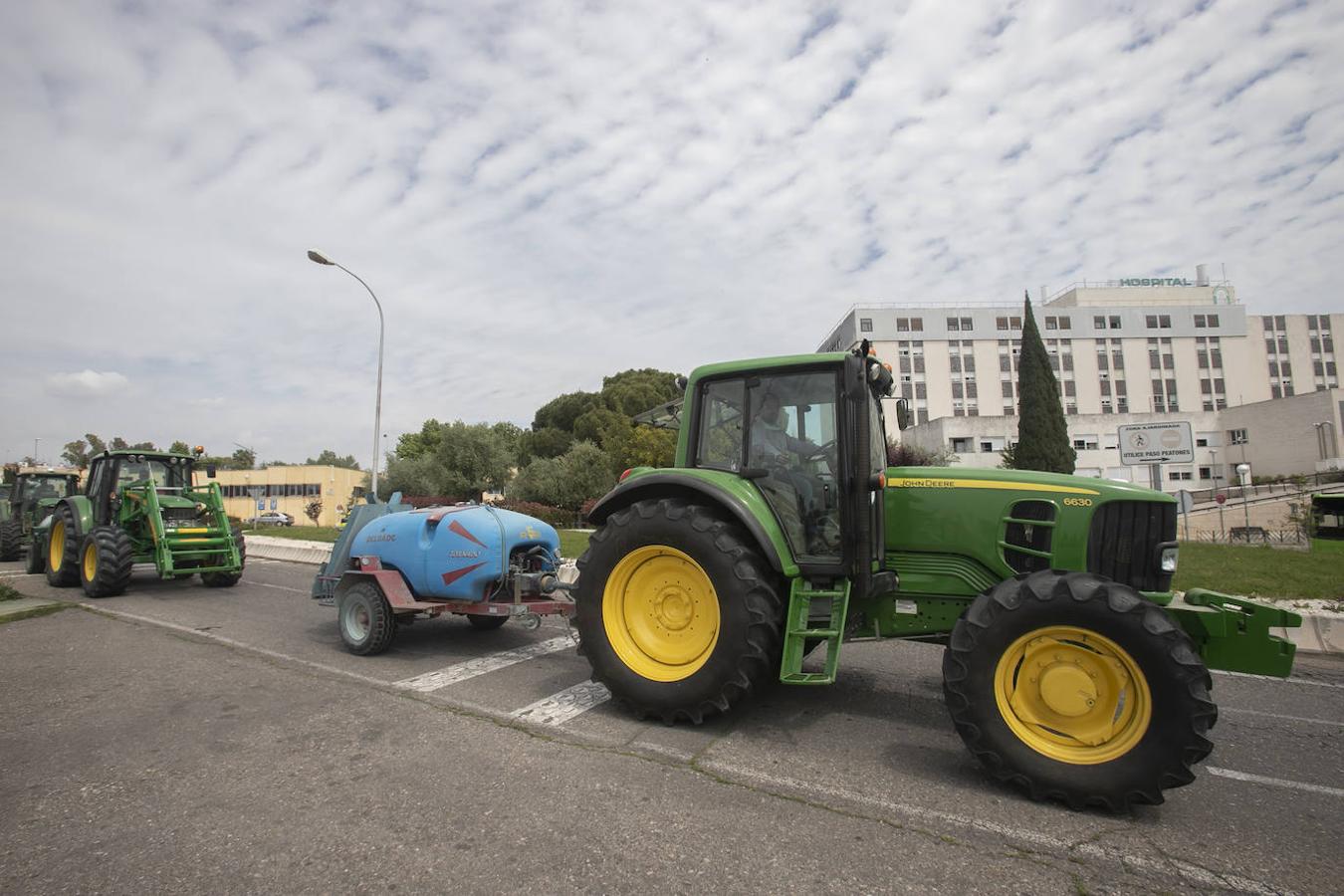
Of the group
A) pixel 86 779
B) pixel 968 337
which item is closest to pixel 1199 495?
pixel 968 337

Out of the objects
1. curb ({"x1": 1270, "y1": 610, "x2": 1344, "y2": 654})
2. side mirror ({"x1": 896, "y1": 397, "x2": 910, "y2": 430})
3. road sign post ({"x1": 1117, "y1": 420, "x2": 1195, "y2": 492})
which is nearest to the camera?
side mirror ({"x1": 896, "y1": 397, "x2": 910, "y2": 430})

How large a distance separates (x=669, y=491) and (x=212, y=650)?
4.74m

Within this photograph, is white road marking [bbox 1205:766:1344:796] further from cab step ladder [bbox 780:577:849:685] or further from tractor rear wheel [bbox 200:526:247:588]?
tractor rear wheel [bbox 200:526:247:588]

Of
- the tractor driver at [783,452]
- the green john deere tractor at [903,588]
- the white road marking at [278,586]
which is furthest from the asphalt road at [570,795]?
the white road marking at [278,586]

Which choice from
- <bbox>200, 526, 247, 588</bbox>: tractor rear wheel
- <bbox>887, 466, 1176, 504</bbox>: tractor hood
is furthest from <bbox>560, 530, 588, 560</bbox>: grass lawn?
<bbox>887, 466, 1176, 504</bbox>: tractor hood

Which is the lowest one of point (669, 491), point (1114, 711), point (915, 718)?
point (915, 718)

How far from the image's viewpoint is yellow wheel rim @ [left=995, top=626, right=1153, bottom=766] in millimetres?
3129

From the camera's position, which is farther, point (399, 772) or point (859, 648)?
point (859, 648)

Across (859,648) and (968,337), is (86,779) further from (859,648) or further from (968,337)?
(968,337)

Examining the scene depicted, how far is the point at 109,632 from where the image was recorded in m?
6.84

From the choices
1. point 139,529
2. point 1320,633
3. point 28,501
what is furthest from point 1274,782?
point 28,501

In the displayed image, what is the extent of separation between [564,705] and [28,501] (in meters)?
16.0

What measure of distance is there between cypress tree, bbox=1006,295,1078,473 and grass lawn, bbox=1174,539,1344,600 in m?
22.9

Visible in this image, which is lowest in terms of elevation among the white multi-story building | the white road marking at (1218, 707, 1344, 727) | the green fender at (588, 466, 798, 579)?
the white road marking at (1218, 707, 1344, 727)
